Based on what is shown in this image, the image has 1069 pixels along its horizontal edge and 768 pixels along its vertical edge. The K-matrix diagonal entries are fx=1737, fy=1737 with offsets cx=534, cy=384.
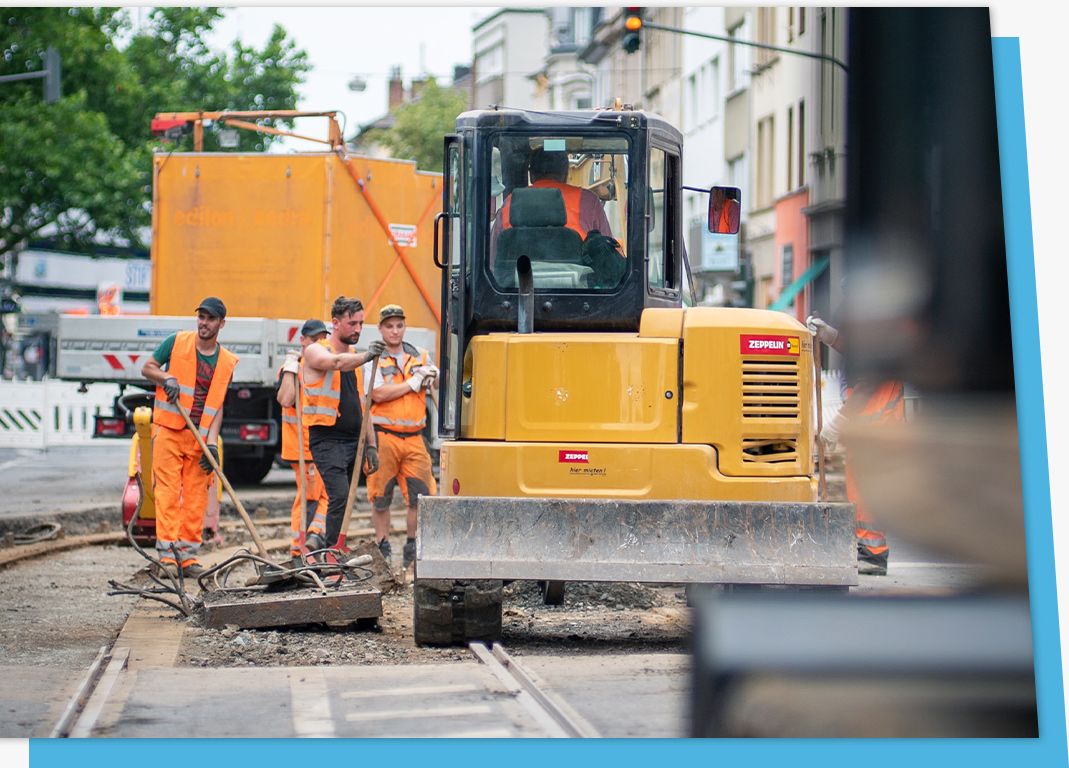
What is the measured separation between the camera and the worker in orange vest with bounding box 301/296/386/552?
9695mm

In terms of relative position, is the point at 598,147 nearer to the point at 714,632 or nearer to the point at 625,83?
the point at 714,632

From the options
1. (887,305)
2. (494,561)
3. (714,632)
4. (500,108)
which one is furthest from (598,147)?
(887,305)

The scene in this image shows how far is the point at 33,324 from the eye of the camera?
123 feet

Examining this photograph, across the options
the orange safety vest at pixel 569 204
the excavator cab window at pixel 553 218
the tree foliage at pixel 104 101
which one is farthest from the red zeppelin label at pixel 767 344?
the tree foliage at pixel 104 101

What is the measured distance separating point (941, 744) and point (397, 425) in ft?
20.6

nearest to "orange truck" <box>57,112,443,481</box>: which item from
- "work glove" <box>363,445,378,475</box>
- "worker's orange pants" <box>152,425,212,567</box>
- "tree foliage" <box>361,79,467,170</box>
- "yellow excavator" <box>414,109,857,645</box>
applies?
"worker's orange pants" <box>152,425,212,567</box>

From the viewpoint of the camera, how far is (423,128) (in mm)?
49688

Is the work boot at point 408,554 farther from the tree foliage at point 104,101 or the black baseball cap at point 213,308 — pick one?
the tree foliage at point 104,101

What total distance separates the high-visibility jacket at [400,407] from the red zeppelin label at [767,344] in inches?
138

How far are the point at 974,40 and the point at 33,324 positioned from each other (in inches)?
1415

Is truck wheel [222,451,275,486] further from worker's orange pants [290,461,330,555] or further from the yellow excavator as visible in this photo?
the yellow excavator

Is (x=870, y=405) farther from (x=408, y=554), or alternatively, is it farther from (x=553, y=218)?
(x=408, y=554)

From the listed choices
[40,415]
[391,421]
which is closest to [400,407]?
[391,421]

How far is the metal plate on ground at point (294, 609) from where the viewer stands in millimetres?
7855
